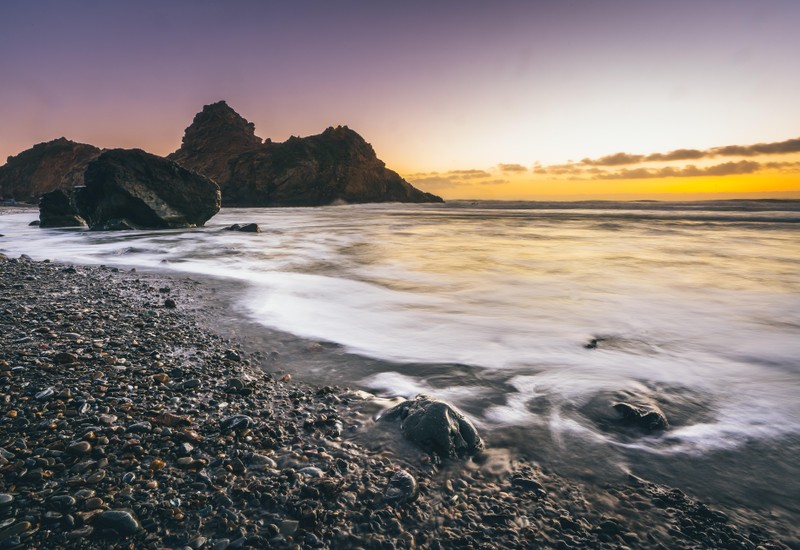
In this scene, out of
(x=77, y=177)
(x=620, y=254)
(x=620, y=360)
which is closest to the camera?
(x=620, y=360)

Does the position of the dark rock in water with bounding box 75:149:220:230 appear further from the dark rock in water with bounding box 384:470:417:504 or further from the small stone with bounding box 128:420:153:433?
the dark rock in water with bounding box 384:470:417:504

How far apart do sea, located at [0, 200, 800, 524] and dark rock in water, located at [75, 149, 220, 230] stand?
793 cm

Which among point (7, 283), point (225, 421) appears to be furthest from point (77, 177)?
point (225, 421)

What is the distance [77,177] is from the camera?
351 feet

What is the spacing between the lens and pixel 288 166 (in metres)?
98.2

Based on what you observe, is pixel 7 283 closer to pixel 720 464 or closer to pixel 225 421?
pixel 225 421

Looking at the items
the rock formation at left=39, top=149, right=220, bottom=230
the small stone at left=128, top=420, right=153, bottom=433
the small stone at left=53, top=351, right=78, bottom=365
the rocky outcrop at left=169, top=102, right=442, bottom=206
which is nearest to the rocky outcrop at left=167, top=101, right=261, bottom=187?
the rocky outcrop at left=169, top=102, right=442, bottom=206

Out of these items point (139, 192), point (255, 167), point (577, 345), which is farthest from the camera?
point (255, 167)

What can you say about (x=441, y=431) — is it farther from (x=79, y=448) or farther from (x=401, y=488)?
(x=79, y=448)

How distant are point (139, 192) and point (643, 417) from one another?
917 inches

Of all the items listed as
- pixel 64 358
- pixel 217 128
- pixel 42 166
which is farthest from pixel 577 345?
pixel 42 166

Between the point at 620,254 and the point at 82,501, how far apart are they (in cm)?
1639

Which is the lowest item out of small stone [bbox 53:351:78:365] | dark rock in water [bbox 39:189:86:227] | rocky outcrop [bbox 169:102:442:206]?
small stone [bbox 53:351:78:365]

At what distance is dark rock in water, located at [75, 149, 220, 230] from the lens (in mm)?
19688
